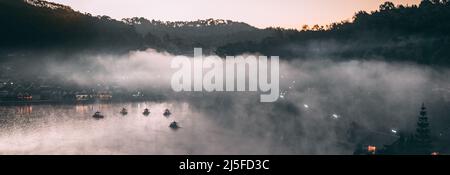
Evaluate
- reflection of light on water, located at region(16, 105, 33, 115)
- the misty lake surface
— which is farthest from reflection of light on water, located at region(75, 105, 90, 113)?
reflection of light on water, located at region(16, 105, 33, 115)

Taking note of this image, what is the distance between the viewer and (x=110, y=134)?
87.3 metres

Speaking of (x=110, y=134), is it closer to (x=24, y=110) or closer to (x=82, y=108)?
(x=24, y=110)

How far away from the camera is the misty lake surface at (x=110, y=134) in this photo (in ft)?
234

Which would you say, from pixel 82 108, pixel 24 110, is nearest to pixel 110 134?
pixel 24 110

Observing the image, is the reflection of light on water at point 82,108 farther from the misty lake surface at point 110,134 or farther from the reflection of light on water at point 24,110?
the reflection of light on water at point 24,110

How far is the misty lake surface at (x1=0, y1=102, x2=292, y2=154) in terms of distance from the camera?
71.3 m

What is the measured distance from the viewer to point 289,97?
480 ft

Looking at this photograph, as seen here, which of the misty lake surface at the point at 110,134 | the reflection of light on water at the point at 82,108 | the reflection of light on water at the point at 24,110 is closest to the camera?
the misty lake surface at the point at 110,134

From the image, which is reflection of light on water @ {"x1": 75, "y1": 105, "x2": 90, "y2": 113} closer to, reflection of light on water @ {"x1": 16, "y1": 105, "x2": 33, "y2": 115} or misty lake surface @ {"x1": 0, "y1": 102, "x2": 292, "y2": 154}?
misty lake surface @ {"x1": 0, "y1": 102, "x2": 292, "y2": 154}

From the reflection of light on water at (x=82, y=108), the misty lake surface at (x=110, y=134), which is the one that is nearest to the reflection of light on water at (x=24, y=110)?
the misty lake surface at (x=110, y=134)

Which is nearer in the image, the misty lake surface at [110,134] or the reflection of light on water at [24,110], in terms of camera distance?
the misty lake surface at [110,134]
